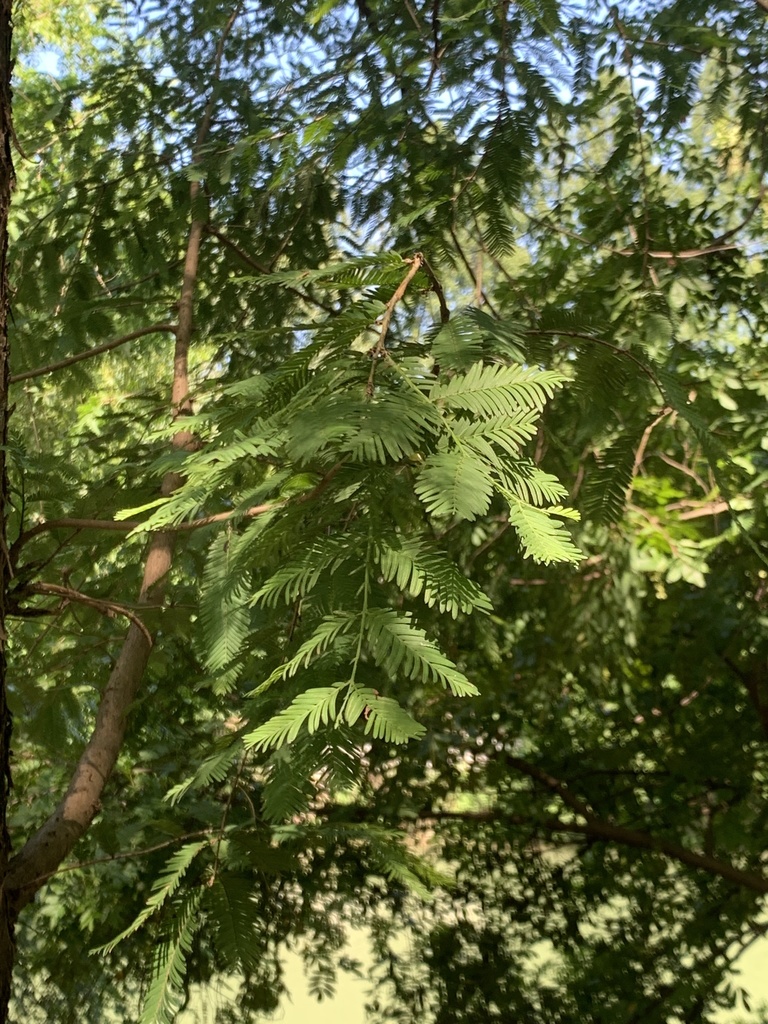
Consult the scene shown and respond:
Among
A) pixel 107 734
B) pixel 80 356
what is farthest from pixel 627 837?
pixel 80 356

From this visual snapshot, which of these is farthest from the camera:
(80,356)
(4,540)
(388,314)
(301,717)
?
(80,356)

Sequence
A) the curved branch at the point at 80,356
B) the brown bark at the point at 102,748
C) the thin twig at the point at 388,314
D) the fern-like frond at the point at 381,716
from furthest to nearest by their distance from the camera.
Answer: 1. the curved branch at the point at 80,356
2. the brown bark at the point at 102,748
3. the thin twig at the point at 388,314
4. the fern-like frond at the point at 381,716

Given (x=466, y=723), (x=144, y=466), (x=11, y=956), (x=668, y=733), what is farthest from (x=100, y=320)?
(x=668, y=733)

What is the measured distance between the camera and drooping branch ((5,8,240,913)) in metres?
1.09

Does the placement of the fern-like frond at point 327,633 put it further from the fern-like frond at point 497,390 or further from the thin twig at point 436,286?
the thin twig at point 436,286

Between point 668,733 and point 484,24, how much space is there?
2.06 m

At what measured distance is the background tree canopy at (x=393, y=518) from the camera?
25.6 inches

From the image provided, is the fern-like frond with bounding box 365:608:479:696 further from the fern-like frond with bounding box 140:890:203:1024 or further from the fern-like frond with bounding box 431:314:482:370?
the fern-like frond with bounding box 140:890:203:1024

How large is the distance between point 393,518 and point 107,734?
72 cm

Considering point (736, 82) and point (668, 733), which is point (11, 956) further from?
point (668, 733)

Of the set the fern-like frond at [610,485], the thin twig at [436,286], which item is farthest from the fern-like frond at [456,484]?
the fern-like frond at [610,485]

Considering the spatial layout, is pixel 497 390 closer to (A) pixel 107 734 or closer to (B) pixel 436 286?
(B) pixel 436 286

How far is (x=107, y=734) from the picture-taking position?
1267 mm

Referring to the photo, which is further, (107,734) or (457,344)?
(107,734)
